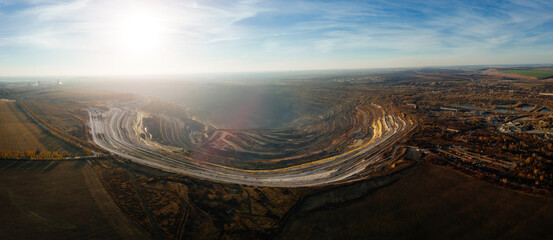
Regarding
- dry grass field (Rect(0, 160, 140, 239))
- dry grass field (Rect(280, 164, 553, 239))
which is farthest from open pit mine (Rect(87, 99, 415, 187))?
dry grass field (Rect(0, 160, 140, 239))

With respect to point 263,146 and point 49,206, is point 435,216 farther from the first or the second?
point 49,206

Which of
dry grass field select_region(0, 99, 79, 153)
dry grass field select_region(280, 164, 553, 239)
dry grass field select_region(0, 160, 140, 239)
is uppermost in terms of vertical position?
dry grass field select_region(0, 99, 79, 153)

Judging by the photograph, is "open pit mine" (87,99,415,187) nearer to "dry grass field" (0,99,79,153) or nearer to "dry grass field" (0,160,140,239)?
"dry grass field" (0,99,79,153)

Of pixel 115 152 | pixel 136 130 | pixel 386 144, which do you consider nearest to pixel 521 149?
pixel 386 144

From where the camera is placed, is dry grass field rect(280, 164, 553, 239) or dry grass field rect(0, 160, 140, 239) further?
dry grass field rect(280, 164, 553, 239)

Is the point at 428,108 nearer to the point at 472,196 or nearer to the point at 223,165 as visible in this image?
the point at 472,196

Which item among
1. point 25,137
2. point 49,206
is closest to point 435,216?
point 49,206
